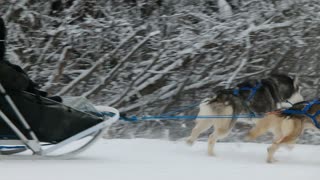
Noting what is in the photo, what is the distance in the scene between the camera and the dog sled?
197 inches

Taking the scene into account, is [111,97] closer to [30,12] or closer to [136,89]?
[136,89]

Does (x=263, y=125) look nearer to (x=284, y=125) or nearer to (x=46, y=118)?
(x=284, y=125)

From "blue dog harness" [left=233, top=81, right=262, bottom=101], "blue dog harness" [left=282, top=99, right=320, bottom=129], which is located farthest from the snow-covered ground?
"blue dog harness" [left=233, top=81, right=262, bottom=101]

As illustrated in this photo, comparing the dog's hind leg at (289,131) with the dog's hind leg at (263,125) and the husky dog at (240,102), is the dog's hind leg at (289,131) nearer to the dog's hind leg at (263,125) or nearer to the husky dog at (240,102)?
the dog's hind leg at (263,125)

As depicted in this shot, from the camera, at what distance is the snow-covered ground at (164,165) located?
4352 millimetres

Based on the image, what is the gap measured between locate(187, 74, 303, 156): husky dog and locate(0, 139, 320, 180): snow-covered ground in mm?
251

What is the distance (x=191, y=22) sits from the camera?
11336mm

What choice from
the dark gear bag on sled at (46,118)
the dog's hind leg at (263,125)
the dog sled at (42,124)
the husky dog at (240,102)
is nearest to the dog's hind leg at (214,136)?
the husky dog at (240,102)

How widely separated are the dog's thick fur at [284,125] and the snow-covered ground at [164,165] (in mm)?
194

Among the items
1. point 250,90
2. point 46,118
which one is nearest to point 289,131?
point 250,90

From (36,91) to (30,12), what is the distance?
22.2ft

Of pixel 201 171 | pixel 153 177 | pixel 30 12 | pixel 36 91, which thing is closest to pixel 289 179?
pixel 201 171

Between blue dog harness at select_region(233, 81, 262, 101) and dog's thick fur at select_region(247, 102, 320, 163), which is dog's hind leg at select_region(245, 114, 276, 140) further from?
blue dog harness at select_region(233, 81, 262, 101)

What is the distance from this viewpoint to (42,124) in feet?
16.8
